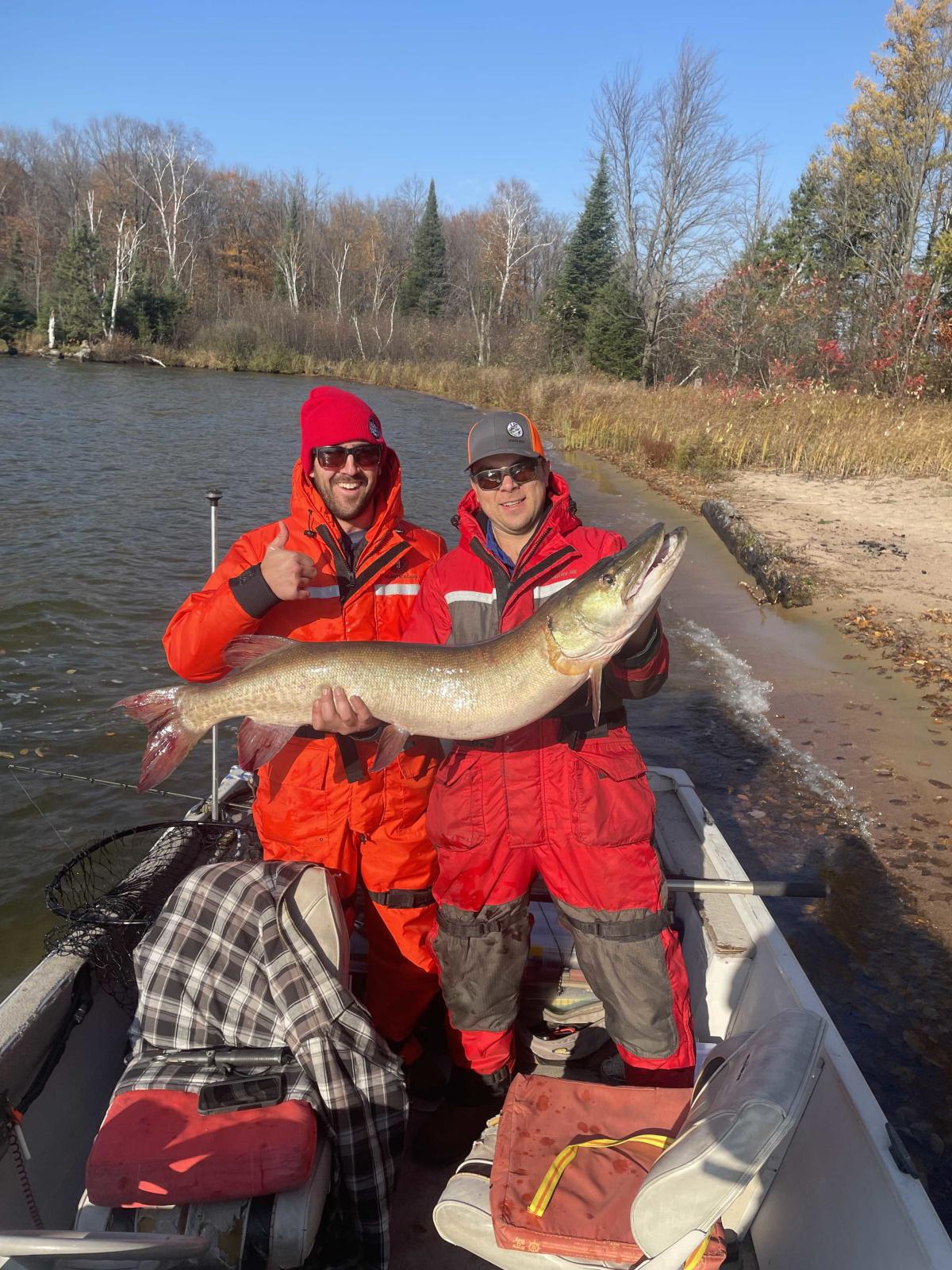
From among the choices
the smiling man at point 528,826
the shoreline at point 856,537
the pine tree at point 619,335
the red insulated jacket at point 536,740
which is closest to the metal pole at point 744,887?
the smiling man at point 528,826

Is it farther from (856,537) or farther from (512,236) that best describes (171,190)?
(856,537)

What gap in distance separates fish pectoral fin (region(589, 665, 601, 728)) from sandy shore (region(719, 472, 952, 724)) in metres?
5.70

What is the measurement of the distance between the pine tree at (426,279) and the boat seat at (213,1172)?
184 ft

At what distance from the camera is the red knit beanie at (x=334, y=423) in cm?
290

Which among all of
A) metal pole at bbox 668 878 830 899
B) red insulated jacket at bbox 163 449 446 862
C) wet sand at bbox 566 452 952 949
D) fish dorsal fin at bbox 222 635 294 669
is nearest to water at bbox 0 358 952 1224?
wet sand at bbox 566 452 952 949

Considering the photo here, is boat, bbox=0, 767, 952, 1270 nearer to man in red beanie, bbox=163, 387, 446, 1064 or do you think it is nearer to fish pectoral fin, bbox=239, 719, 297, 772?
man in red beanie, bbox=163, 387, 446, 1064

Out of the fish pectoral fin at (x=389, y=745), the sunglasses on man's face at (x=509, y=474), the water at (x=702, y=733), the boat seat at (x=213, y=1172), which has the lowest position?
the water at (x=702, y=733)

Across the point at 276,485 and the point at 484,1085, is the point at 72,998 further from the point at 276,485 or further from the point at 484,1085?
the point at 276,485

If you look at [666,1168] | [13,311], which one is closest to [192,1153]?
[666,1168]

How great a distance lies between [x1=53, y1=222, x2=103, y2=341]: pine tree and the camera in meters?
41.2

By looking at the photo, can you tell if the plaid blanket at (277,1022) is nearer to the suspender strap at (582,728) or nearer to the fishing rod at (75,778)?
the suspender strap at (582,728)

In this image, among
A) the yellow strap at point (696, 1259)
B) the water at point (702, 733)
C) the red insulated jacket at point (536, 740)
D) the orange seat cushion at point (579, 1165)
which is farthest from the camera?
the water at point (702, 733)

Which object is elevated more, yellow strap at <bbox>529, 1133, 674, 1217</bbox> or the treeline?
the treeline

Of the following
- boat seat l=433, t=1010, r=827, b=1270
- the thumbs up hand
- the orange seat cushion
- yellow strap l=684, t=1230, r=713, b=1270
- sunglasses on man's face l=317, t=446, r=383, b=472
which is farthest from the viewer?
sunglasses on man's face l=317, t=446, r=383, b=472
